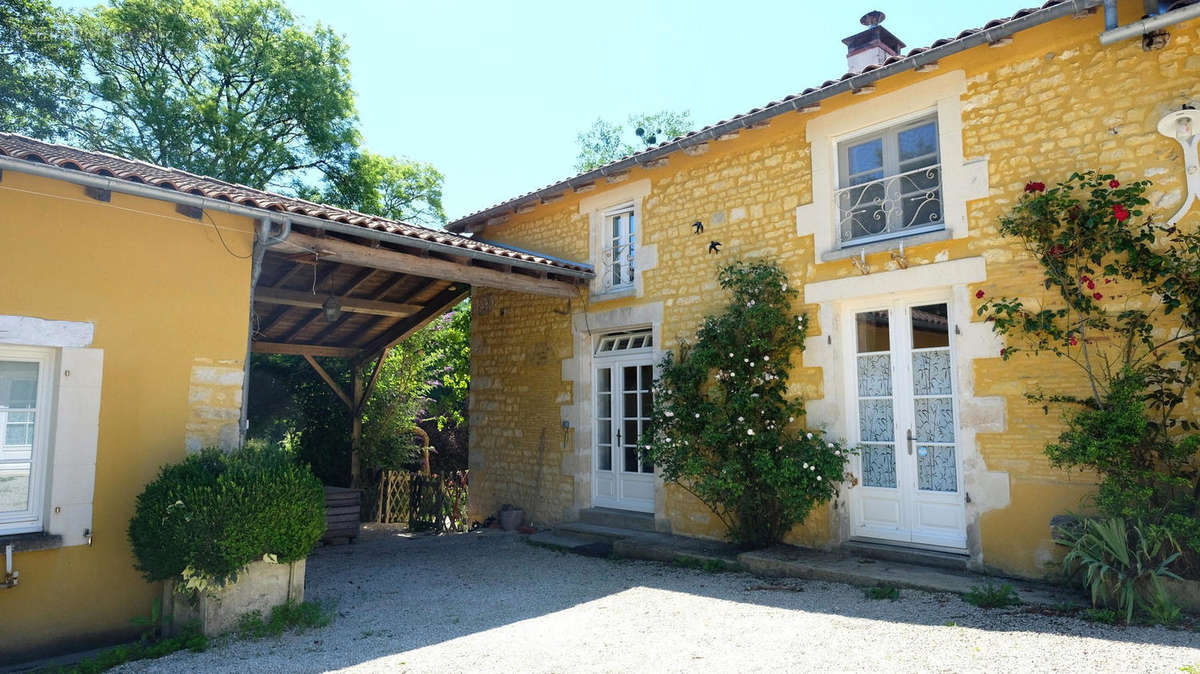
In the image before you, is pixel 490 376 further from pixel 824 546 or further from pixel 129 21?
pixel 129 21

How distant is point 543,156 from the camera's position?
23016 millimetres

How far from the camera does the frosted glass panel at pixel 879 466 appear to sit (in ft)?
19.0

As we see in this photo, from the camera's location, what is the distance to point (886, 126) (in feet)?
19.7

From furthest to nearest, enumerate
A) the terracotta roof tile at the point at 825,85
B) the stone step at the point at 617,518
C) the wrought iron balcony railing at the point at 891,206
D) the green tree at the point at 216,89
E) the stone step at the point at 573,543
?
1. the green tree at the point at 216,89
2. the stone step at the point at 617,518
3. the stone step at the point at 573,543
4. the wrought iron balcony railing at the point at 891,206
5. the terracotta roof tile at the point at 825,85

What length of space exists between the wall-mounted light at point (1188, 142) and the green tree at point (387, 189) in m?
14.1

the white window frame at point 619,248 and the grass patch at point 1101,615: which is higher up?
the white window frame at point 619,248

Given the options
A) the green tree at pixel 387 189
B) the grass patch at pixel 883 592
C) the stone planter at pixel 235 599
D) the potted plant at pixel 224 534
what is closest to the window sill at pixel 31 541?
the potted plant at pixel 224 534

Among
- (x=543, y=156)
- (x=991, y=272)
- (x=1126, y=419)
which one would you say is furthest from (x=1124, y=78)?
(x=543, y=156)

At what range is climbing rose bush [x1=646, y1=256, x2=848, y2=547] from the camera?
589 centimetres

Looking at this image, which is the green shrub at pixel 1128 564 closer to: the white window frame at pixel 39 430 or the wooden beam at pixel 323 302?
the white window frame at pixel 39 430

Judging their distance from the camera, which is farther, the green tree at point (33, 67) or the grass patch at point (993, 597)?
the green tree at point (33, 67)

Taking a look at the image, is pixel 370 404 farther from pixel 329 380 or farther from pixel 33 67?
pixel 33 67

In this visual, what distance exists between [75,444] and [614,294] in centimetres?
496

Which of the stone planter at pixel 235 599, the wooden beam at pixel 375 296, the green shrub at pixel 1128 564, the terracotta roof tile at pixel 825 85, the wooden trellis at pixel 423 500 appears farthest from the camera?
the wooden trellis at pixel 423 500
